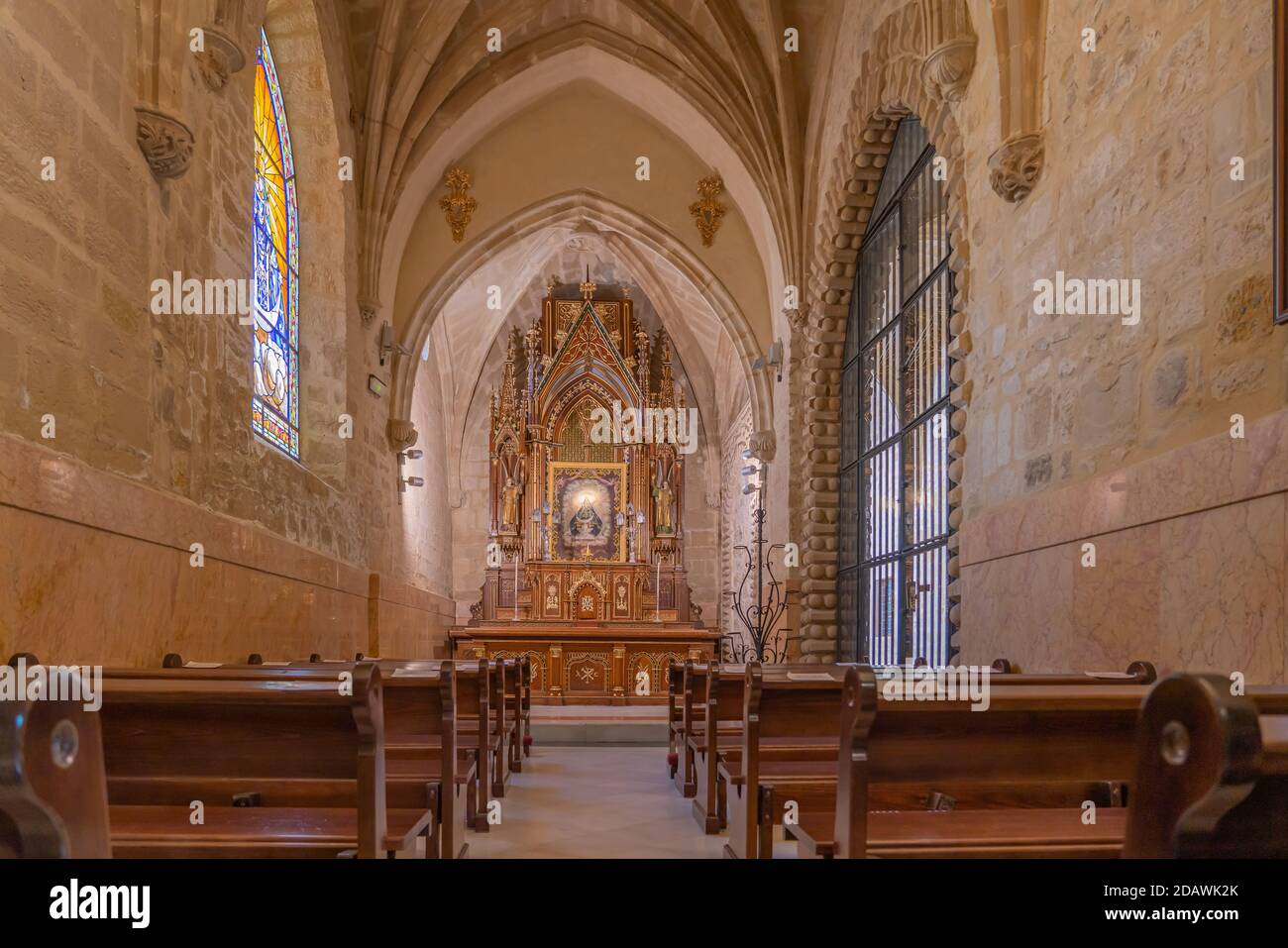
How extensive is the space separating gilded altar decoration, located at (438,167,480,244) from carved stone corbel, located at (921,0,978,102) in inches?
265

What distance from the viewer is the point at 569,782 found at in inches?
263

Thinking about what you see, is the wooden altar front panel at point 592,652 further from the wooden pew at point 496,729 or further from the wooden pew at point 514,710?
the wooden pew at point 496,729

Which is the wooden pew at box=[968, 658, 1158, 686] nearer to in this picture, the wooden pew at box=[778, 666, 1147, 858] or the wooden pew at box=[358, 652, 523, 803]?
the wooden pew at box=[778, 666, 1147, 858]

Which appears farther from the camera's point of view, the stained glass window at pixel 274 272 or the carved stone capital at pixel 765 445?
the carved stone capital at pixel 765 445

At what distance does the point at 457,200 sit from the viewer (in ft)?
39.3

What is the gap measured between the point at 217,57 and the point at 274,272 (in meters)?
3.09

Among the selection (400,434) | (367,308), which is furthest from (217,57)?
(400,434)

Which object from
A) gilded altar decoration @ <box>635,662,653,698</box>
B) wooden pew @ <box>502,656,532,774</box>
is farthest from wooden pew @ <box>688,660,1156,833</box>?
gilded altar decoration @ <box>635,662,653,698</box>

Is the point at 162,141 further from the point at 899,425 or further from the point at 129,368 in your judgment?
the point at 899,425

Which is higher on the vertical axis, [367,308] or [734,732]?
[367,308]

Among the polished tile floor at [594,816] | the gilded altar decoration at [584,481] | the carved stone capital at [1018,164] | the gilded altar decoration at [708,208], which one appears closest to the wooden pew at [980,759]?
the polished tile floor at [594,816]

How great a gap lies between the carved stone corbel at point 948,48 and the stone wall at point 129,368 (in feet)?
13.0

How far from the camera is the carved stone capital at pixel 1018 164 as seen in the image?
5.06m

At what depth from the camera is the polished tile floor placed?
14.9 ft
